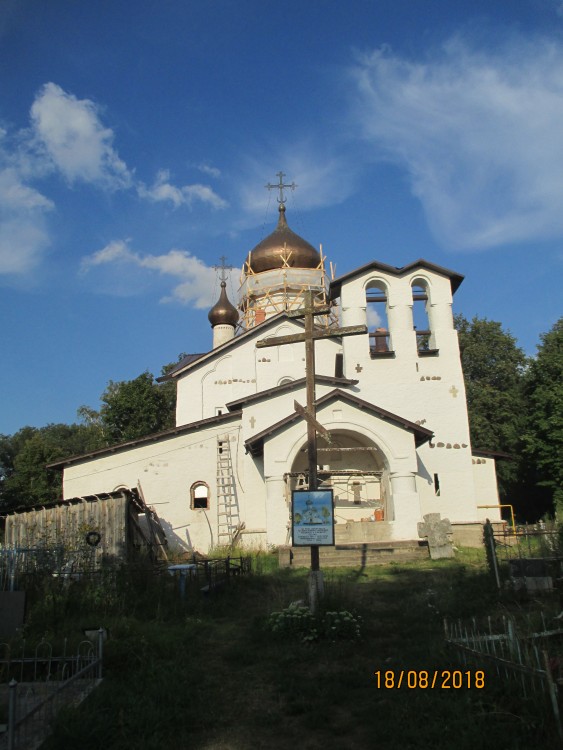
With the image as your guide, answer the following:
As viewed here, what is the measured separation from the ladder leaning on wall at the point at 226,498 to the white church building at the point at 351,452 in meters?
0.04

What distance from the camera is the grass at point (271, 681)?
5742 millimetres

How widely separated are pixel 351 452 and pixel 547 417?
11635 millimetres

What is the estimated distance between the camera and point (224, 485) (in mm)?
22766

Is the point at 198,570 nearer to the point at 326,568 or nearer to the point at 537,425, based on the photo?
the point at 326,568

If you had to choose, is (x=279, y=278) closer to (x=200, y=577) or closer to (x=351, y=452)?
(x=351, y=452)

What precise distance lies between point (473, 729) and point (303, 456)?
1804 cm

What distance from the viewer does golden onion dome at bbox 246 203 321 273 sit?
3544cm

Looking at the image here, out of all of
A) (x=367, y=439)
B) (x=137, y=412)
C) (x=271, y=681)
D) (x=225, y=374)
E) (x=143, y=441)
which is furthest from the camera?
(x=137, y=412)

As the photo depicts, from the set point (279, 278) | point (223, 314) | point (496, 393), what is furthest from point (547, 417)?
point (223, 314)

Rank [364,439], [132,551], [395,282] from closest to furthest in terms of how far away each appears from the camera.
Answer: [132,551] < [364,439] < [395,282]

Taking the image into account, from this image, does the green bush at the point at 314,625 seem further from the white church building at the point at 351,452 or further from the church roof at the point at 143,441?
the church roof at the point at 143,441

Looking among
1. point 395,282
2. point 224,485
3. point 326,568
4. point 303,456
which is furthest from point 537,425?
point 326,568

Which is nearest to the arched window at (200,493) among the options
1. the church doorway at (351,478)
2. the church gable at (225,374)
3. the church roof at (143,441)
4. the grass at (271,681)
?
the church roof at (143,441)

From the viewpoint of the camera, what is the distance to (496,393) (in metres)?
35.8
